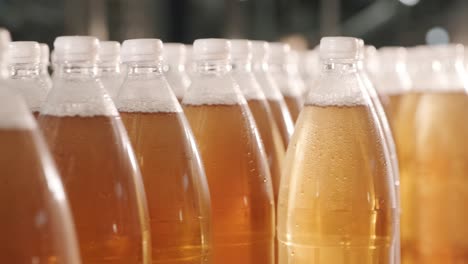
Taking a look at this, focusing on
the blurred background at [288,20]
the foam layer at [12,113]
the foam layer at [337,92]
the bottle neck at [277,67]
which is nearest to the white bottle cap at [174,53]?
the foam layer at [337,92]

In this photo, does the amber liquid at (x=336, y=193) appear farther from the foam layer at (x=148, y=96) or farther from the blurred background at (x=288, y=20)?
the blurred background at (x=288, y=20)

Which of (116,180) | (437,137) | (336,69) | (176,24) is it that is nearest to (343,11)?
(176,24)

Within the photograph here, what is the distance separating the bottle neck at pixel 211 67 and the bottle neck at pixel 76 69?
0.94 feet

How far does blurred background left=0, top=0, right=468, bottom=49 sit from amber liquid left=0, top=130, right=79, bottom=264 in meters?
4.07

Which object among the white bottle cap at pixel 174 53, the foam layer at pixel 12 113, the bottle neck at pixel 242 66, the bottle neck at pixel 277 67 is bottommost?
the foam layer at pixel 12 113

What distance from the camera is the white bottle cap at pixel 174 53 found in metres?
1.34

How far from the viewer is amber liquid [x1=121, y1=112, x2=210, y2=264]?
1.00 m

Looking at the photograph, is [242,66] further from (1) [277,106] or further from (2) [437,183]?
(2) [437,183]

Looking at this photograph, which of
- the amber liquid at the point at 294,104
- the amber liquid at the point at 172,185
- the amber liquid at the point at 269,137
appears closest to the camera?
the amber liquid at the point at 172,185

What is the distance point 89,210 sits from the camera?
88 cm

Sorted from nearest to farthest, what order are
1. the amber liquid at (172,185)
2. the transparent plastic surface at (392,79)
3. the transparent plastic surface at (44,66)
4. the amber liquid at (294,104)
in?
1. the amber liquid at (172,185)
2. the transparent plastic surface at (44,66)
3. the amber liquid at (294,104)
4. the transparent plastic surface at (392,79)

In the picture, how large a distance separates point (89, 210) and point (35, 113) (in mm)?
209

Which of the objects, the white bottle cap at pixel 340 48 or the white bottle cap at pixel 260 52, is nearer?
the white bottle cap at pixel 340 48

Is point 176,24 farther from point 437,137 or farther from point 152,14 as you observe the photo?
point 437,137
